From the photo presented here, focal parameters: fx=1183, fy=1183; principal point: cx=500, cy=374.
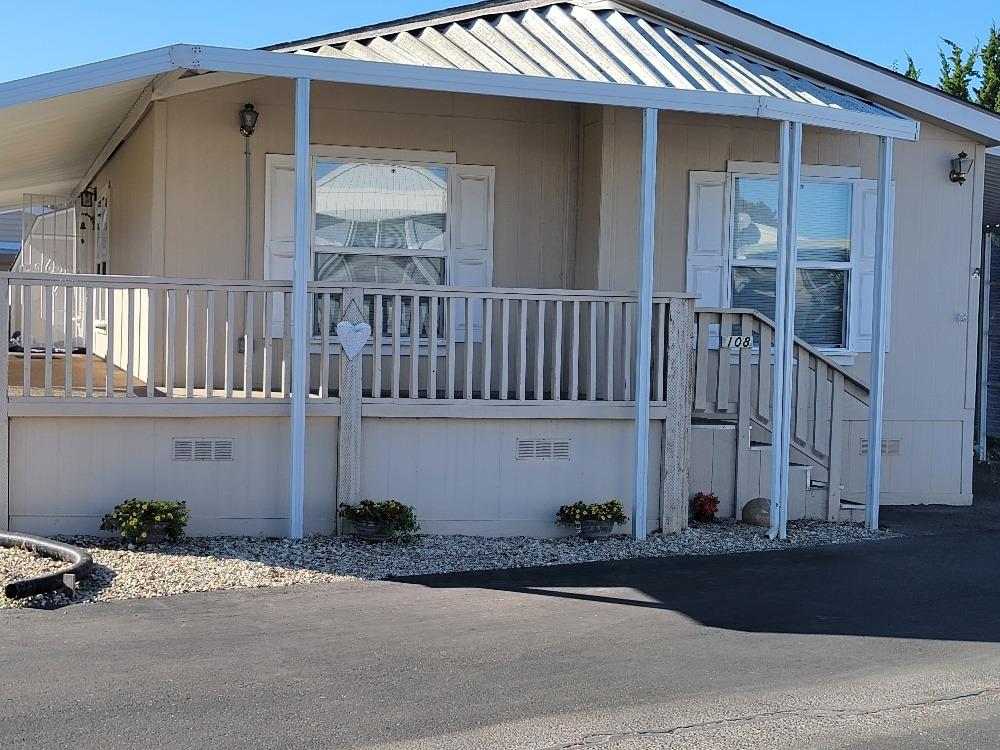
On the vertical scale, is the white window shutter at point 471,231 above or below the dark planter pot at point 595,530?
above

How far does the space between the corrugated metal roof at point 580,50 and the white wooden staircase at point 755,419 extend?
182cm

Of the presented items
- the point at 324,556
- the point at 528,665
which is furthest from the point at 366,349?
the point at 528,665

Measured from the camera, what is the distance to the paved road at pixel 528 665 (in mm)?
4625

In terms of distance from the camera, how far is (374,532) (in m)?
8.27

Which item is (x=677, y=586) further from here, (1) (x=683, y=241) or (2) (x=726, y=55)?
(2) (x=726, y=55)

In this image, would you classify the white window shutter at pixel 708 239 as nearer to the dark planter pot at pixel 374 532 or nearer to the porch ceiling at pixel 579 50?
the porch ceiling at pixel 579 50

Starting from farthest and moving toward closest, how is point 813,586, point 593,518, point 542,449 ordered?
1. point 542,449
2. point 593,518
3. point 813,586

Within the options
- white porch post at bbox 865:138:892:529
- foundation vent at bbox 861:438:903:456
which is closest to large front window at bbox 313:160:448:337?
white porch post at bbox 865:138:892:529

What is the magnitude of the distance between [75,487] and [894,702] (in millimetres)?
5559

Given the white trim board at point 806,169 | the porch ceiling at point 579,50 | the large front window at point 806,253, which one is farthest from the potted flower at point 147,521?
the white trim board at point 806,169

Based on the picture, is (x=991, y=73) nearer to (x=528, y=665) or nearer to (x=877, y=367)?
(x=877, y=367)

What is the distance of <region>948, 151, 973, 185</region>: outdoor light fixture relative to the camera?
1093 centimetres

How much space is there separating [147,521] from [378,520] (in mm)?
1545

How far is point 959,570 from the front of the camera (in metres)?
8.20
